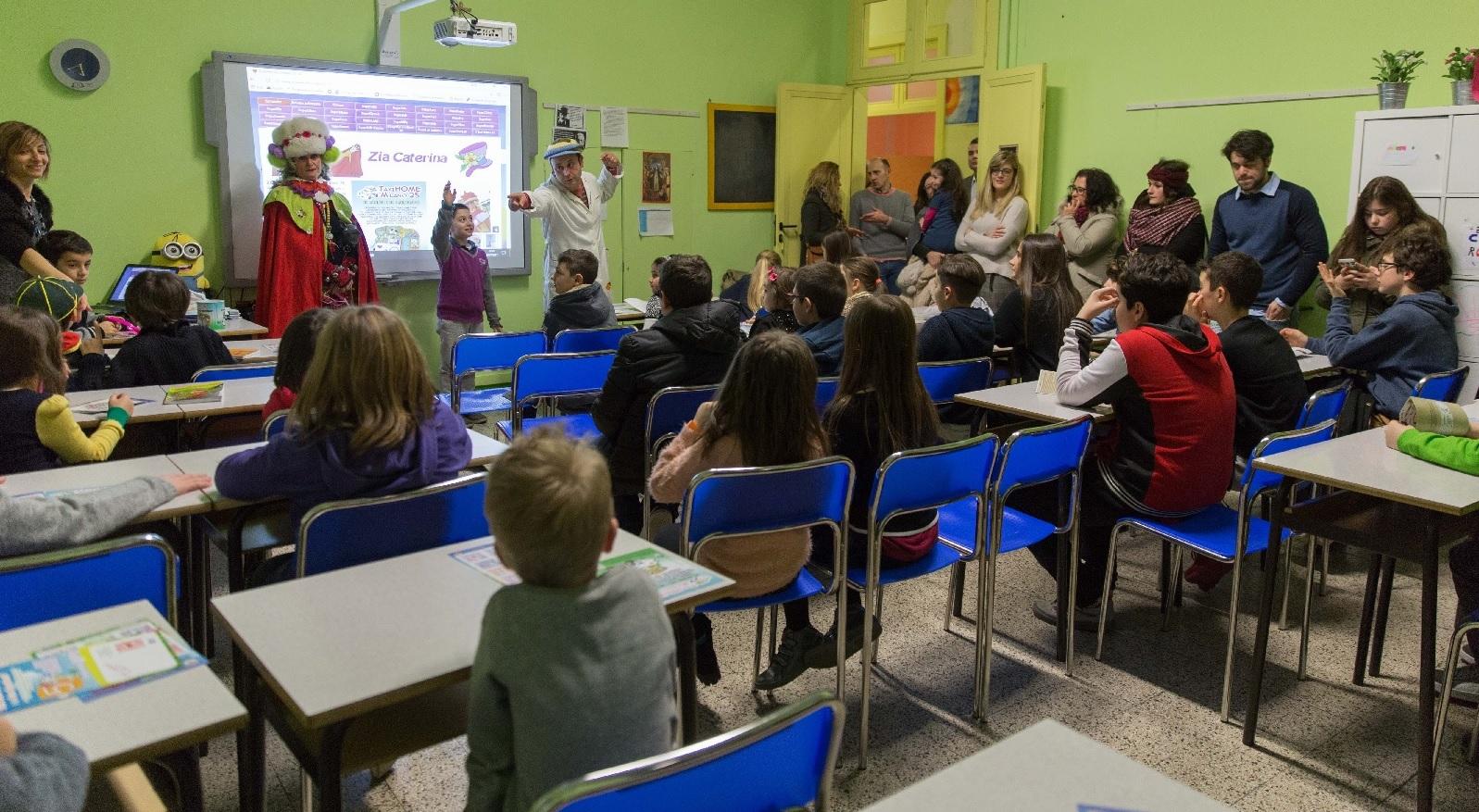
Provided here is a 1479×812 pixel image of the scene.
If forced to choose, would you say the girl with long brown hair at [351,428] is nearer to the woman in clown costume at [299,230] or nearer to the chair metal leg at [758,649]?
the chair metal leg at [758,649]

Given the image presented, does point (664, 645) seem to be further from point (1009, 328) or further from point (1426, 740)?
point (1009, 328)

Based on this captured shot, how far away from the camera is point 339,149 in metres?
6.58

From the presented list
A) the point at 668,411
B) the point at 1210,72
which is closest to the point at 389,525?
the point at 668,411

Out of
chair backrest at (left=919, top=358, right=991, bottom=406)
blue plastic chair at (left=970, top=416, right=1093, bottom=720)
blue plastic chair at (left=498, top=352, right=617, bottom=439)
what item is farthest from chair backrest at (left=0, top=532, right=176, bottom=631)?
chair backrest at (left=919, top=358, right=991, bottom=406)

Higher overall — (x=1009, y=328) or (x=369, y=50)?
(x=369, y=50)

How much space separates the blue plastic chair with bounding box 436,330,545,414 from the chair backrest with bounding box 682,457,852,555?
2.22 meters

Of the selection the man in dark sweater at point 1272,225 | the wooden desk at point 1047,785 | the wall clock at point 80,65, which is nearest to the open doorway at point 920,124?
the man in dark sweater at point 1272,225

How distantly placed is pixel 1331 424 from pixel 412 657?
2.67 m

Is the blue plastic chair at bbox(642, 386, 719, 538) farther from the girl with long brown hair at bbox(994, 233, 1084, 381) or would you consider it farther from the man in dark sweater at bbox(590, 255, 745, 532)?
the girl with long brown hair at bbox(994, 233, 1084, 381)

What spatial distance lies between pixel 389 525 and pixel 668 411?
1.54 meters

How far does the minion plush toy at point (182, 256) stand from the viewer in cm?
596

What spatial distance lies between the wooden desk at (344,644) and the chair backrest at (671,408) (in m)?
1.52

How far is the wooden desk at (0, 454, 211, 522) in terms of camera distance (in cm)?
234

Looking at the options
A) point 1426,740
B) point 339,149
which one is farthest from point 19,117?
point 1426,740
